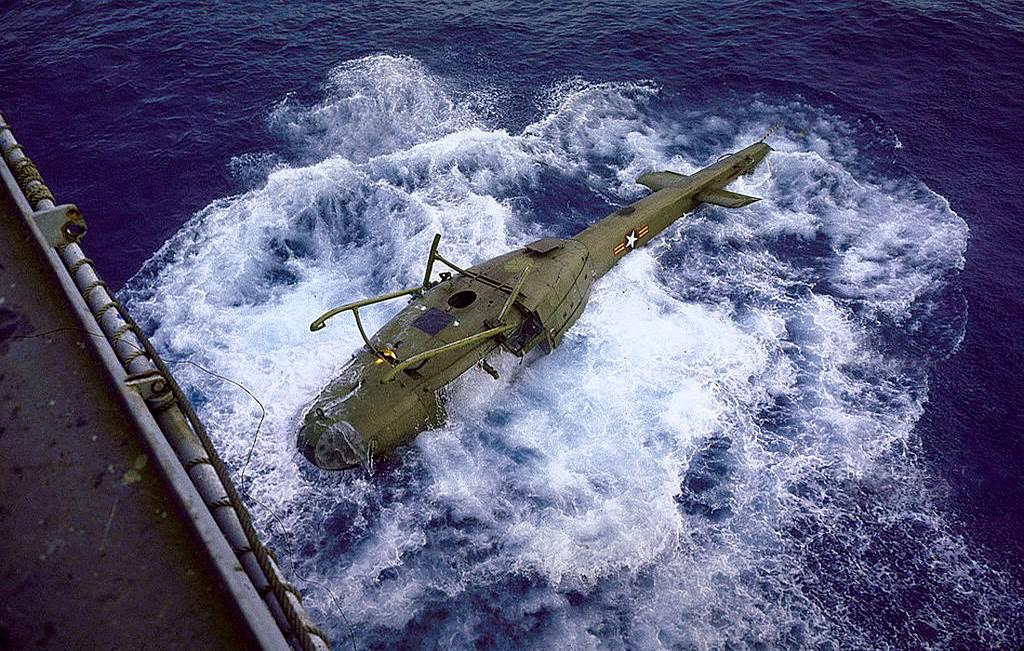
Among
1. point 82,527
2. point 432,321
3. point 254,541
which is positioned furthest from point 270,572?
point 432,321

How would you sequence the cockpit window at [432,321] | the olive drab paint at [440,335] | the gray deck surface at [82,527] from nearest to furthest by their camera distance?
the gray deck surface at [82,527]
the olive drab paint at [440,335]
the cockpit window at [432,321]

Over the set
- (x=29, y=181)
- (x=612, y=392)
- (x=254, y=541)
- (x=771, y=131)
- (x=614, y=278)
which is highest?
(x=29, y=181)

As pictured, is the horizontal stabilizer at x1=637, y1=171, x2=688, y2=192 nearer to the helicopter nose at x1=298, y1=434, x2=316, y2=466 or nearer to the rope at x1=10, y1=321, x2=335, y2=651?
the helicopter nose at x1=298, y1=434, x2=316, y2=466

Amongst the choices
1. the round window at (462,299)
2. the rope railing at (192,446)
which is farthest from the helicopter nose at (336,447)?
the rope railing at (192,446)

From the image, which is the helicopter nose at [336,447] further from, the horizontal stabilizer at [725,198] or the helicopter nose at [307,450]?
the horizontal stabilizer at [725,198]

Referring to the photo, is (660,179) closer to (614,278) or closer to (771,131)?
(614,278)

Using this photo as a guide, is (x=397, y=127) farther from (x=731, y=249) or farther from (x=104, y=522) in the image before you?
(x=104, y=522)
